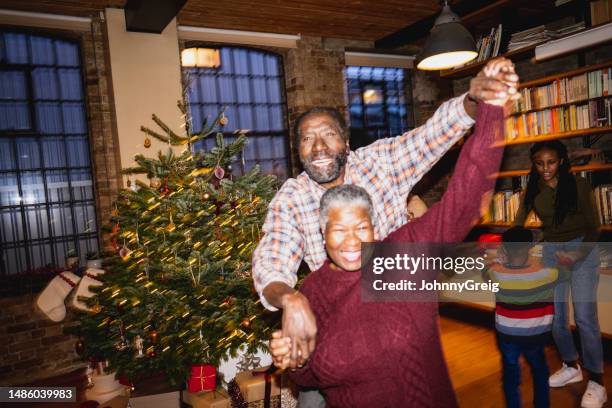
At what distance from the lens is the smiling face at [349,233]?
1105 mm

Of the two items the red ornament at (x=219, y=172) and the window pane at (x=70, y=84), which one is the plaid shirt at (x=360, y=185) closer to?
the red ornament at (x=219, y=172)

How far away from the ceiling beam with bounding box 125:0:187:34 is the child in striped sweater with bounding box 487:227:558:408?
10.6ft

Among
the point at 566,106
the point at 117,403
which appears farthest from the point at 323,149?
the point at 566,106

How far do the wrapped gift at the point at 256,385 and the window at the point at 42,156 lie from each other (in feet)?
8.42

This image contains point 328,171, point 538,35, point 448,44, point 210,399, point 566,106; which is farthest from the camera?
point 538,35

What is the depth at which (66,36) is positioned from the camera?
165 inches

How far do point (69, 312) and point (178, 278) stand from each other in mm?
2116

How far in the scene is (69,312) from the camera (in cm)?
416

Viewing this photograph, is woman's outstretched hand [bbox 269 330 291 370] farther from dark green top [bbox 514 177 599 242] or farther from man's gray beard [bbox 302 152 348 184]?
dark green top [bbox 514 177 599 242]

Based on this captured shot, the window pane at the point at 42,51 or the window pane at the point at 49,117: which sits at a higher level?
the window pane at the point at 42,51

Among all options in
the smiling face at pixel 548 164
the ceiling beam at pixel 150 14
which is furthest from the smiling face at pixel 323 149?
the ceiling beam at pixel 150 14

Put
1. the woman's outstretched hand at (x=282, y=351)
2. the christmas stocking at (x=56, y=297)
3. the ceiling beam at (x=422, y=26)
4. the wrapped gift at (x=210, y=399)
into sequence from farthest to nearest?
the ceiling beam at (x=422, y=26) < the christmas stocking at (x=56, y=297) < the wrapped gift at (x=210, y=399) < the woman's outstretched hand at (x=282, y=351)

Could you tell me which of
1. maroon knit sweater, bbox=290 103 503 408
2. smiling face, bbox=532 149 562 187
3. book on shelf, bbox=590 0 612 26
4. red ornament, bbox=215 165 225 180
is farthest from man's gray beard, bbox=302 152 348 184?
book on shelf, bbox=590 0 612 26

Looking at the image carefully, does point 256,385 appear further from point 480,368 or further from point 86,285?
point 480,368
